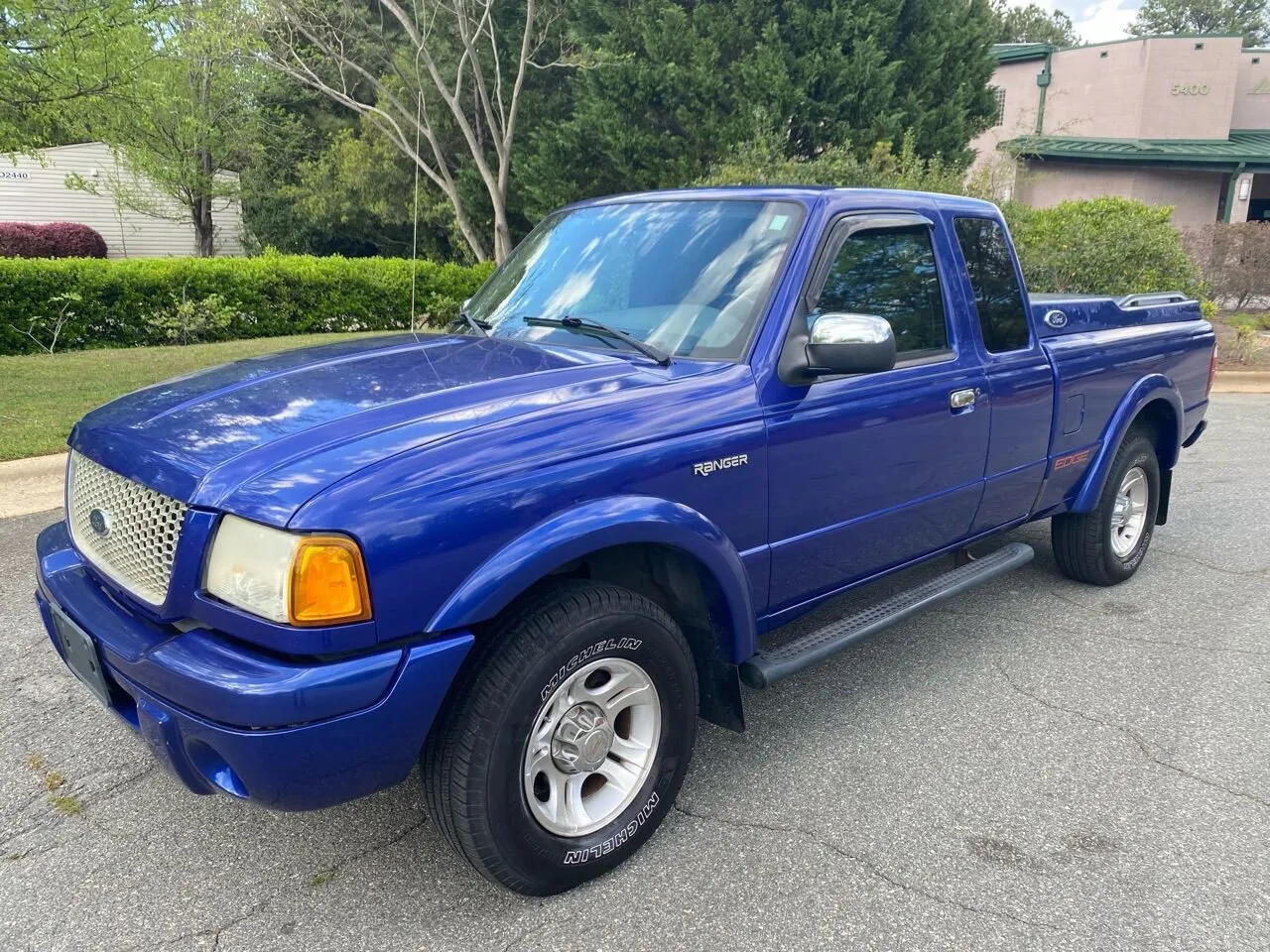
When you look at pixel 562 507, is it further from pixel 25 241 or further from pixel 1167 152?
pixel 25 241

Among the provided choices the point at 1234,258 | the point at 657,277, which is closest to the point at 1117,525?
the point at 657,277

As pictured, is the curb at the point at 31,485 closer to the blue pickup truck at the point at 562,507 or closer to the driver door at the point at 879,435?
the blue pickup truck at the point at 562,507

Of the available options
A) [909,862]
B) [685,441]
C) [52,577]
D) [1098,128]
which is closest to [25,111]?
[52,577]

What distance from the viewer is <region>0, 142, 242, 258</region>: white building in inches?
1068

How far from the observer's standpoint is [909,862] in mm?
2688

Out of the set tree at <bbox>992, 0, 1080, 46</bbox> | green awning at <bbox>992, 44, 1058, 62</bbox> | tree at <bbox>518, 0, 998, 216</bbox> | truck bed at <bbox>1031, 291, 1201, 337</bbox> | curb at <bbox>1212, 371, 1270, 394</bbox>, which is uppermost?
tree at <bbox>992, 0, 1080, 46</bbox>

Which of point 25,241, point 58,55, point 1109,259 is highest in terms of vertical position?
point 58,55

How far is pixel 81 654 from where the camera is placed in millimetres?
2506

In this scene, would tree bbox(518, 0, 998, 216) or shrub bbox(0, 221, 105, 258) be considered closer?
tree bbox(518, 0, 998, 216)

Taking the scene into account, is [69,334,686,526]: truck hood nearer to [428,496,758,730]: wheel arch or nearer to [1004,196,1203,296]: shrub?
[428,496,758,730]: wheel arch

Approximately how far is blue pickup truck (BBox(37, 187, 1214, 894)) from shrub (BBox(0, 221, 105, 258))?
24.1 m

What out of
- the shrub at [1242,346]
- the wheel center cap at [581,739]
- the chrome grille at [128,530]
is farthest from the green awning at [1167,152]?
the chrome grille at [128,530]

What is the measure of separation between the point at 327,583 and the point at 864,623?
207 centimetres

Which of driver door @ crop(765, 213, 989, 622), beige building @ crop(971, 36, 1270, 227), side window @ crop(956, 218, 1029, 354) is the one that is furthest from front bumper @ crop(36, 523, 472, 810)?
beige building @ crop(971, 36, 1270, 227)
